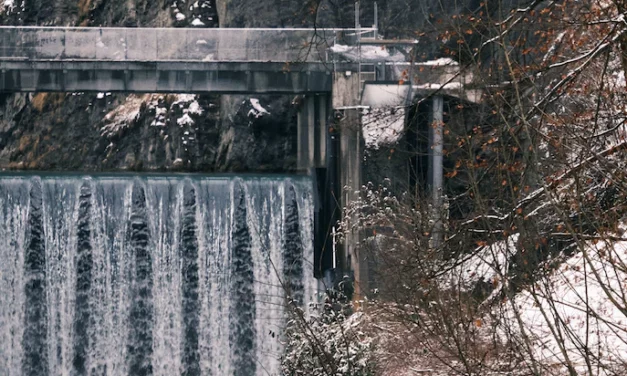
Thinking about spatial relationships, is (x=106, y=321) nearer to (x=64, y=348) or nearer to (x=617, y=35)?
(x=64, y=348)

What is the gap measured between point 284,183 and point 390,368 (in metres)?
12.1

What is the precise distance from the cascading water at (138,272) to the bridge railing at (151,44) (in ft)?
9.33

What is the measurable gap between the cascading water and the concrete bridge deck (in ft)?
7.45

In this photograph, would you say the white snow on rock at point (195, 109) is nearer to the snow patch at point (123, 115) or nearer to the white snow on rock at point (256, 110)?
the snow patch at point (123, 115)

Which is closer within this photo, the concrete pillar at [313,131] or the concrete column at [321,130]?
the concrete column at [321,130]

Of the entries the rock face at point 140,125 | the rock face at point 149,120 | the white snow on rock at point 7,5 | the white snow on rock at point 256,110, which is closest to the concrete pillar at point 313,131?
the rock face at point 149,120

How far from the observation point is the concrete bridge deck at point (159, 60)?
28172 millimetres

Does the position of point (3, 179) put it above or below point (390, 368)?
above

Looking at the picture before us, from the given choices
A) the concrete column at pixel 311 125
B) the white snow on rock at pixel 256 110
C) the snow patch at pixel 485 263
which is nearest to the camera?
the snow patch at pixel 485 263

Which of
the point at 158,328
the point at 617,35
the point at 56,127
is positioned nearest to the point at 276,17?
the point at 56,127

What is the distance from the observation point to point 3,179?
96.6 ft

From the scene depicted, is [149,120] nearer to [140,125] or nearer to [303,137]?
[140,125]

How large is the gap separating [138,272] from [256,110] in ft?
27.4

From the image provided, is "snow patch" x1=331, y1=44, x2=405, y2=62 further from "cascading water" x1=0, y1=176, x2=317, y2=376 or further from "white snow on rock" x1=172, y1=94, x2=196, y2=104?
"white snow on rock" x1=172, y1=94, x2=196, y2=104
